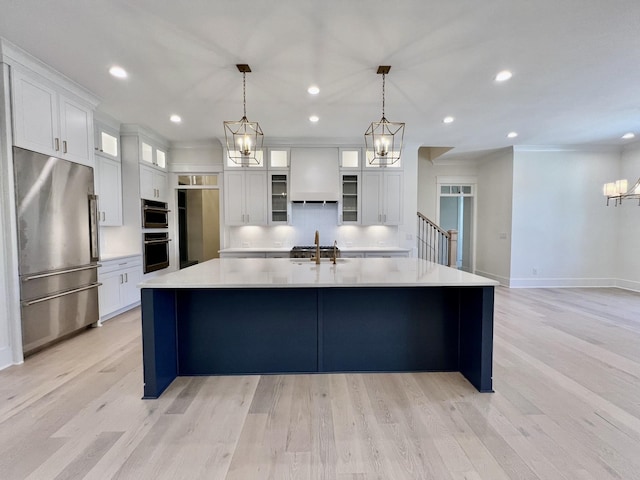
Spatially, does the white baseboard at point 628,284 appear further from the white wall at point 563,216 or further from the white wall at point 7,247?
the white wall at point 7,247

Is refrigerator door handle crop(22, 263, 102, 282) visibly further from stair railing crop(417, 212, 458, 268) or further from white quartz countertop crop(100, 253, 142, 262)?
Answer: stair railing crop(417, 212, 458, 268)

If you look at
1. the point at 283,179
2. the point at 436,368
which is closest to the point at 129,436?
the point at 436,368

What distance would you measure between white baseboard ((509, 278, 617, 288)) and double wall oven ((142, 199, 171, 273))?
6622mm

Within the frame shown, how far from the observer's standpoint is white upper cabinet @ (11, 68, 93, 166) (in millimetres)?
2719

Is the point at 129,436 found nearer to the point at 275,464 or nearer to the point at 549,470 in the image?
the point at 275,464

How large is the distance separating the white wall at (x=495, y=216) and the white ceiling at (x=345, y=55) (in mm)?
1849

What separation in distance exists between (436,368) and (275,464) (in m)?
1.59

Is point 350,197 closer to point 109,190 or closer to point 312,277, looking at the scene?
point 312,277

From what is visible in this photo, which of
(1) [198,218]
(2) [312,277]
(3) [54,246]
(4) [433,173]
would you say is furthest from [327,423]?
(4) [433,173]

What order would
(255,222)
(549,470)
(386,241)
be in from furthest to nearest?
(386,241)
(255,222)
(549,470)

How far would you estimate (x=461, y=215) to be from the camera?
7812 mm

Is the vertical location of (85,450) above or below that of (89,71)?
below

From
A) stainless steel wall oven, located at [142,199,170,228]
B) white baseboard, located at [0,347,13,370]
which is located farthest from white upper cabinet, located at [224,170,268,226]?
white baseboard, located at [0,347,13,370]

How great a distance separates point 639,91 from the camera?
341cm
